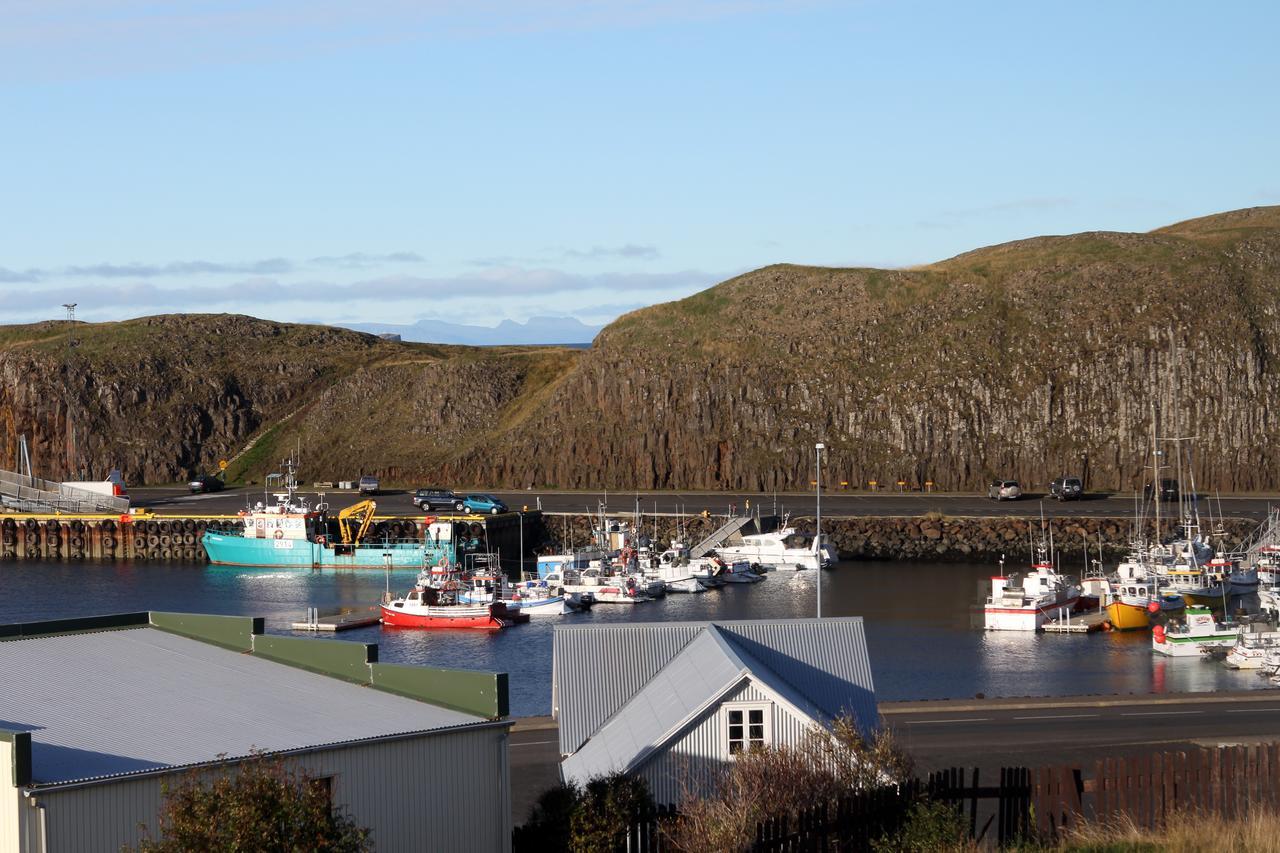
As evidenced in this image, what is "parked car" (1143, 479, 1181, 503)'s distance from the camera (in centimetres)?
9850

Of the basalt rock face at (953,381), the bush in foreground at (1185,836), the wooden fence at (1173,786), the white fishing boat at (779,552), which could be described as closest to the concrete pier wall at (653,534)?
the white fishing boat at (779,552)

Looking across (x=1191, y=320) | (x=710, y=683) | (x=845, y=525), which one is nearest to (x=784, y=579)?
(x=845, y=525)

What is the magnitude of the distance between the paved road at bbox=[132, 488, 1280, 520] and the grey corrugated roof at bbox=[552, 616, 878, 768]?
66607 millimetres

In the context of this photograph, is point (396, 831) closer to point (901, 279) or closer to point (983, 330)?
point (983, 330)

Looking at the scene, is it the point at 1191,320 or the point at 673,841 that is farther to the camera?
the point at 1191,320

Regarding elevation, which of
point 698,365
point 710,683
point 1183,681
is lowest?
point 1183,681

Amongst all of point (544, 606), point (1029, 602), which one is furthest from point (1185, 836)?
point (544, 606)

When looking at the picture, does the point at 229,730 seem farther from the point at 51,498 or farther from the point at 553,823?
the point at 51,498

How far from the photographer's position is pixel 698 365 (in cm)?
11969

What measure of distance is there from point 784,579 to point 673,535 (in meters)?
9.52

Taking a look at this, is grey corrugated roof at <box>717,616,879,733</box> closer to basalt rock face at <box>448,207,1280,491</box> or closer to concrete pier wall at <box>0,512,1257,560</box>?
concrete pier wall at <box>0,512,1257,560</box>

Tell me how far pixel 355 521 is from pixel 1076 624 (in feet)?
153

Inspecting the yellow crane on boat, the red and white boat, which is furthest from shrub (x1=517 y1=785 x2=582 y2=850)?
the yellow crane on boat

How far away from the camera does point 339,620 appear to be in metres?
70.4
